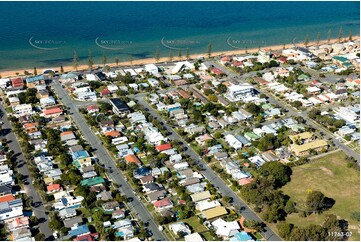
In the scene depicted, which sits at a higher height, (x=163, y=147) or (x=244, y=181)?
(x=163, y=147)

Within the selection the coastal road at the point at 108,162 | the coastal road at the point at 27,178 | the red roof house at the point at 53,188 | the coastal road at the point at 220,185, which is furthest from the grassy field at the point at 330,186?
the red roof house at the point at 53,188

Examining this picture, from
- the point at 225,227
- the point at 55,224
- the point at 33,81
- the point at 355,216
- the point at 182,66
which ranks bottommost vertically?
the point at 355,216

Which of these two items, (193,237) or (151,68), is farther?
(151,68)

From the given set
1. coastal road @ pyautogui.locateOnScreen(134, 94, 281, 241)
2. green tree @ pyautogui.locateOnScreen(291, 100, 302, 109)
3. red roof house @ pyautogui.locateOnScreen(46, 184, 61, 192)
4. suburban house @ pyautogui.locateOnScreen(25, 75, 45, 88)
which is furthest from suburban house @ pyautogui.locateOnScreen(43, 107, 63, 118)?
green tree @ pyautogui.locateOnScreen(291, 100, 302, 109)

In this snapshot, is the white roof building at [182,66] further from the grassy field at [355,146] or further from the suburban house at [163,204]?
the suburban house at [163,204]

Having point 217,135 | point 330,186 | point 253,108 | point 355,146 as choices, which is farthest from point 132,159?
point 355,146

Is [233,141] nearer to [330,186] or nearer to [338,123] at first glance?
[330,186]
